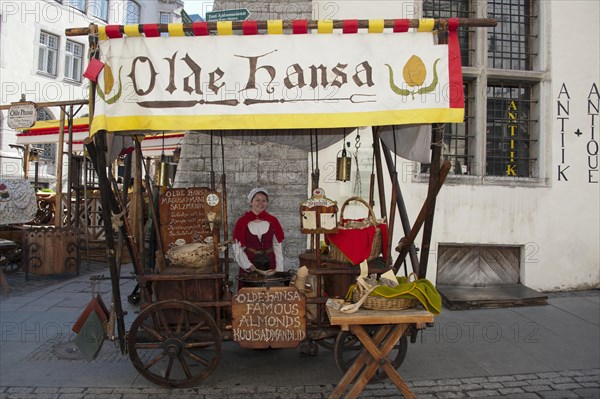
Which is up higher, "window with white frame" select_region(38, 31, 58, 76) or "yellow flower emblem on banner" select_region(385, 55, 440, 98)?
"window with white frame" select_region(38, 31, 58, 76)

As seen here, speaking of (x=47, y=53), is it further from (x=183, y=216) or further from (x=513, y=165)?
(x=513, y=165)

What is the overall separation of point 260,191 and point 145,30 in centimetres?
211

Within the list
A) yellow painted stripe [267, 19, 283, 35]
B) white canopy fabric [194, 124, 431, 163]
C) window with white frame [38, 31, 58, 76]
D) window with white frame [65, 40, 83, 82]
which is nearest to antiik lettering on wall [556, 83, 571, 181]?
white canopy fabric [194, 124, 431, 163]

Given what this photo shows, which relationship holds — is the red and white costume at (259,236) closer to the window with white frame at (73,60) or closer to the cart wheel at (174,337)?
the cart wheel at (174,337)

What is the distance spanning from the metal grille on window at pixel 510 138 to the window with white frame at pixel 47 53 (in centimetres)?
2035

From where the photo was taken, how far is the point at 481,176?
7.29m

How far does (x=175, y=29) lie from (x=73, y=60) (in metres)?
22.9

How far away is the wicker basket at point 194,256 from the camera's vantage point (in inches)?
169

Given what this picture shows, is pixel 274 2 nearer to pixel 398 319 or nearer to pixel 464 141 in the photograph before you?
pixel 464 141

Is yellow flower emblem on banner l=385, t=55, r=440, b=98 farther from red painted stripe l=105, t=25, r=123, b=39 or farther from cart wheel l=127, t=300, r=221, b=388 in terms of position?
cart wheel l=127, t=300, r=221, b=388

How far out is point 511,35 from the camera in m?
7.77

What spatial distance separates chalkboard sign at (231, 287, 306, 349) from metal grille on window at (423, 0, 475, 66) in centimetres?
555

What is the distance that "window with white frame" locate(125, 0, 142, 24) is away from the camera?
95.4 ft

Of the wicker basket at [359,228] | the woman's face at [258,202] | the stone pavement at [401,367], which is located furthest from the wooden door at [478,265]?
the woman's face at [258,202]
